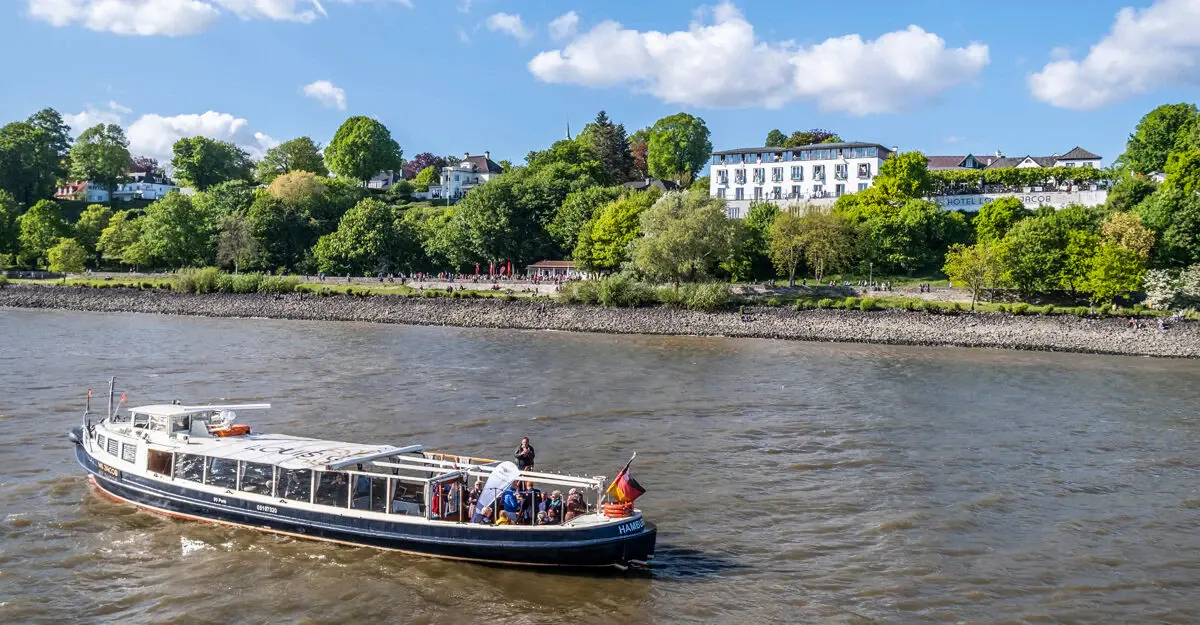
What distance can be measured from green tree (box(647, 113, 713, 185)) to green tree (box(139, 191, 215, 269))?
76.6 m

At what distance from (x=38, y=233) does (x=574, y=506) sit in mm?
135677

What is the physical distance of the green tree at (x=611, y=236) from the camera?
3989 inches

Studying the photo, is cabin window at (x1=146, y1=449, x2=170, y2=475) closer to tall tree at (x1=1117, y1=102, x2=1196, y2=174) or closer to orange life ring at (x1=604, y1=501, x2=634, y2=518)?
orange life ring at (x1=604, y1=501, x2=634, y2=518)

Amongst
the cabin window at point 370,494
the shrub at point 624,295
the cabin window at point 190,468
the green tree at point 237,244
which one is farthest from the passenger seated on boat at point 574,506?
the green tree at point 237,244

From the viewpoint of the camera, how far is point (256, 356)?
58781mm

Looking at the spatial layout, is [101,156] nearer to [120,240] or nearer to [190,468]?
[120,240]

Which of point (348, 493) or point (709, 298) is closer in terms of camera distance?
point (348, 493)

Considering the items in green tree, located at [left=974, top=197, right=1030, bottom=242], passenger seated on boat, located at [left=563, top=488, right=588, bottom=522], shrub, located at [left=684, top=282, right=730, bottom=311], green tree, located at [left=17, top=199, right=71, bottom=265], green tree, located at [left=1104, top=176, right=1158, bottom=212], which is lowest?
passenger seated on boat, located at [left=563, top=488, right=588, bottom=522]

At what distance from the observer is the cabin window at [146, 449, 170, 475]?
26.2 metres

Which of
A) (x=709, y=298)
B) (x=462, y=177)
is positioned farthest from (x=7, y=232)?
(x=709, y=298)

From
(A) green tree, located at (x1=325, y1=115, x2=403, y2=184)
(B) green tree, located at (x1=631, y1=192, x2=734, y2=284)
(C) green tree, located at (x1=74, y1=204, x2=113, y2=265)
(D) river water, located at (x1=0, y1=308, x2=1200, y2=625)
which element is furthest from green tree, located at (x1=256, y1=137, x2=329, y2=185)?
(D) river water, located at (x1=0, y1=308, x2=1200, y2=625)

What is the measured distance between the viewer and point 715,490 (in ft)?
95.1

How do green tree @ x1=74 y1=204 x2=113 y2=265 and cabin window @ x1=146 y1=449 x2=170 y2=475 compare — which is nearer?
cabin window @ x1=146 y1=449 x2=170 y2=475

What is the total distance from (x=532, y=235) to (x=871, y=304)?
54937 millimetres
